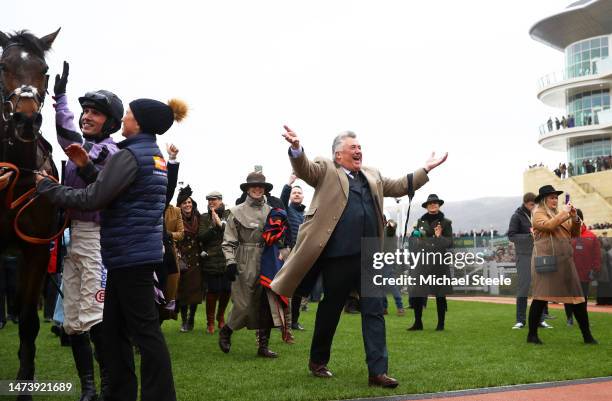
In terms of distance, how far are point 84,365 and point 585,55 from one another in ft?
213

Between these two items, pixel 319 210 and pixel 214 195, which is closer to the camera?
pixel 319 210

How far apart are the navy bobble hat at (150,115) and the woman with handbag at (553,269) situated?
632 centimetres

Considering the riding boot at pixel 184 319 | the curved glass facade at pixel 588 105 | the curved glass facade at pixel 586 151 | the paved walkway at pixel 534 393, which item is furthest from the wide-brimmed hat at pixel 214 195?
the curved glass facade at pixel 588 105

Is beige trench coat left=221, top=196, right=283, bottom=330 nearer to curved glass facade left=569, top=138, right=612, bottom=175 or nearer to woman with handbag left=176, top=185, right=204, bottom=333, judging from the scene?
woman with handbag left=176, top=185, right=204, bottom=333

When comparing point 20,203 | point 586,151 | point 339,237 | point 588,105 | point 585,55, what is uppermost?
point 585,55

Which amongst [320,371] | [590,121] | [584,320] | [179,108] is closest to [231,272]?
[320,371]

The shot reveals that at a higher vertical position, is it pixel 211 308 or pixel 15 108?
pixel 15 108

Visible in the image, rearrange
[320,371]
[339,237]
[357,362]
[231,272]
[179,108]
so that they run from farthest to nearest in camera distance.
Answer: [231,272] → [357,362] → [320,371] → [339,237] → [179,108]

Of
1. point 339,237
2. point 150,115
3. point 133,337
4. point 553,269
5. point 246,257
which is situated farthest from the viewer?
point 553,269

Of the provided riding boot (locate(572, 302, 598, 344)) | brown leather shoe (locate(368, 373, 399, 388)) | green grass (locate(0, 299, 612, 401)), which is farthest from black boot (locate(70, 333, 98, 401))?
riding boot (locate(572, 302, 598, 344))

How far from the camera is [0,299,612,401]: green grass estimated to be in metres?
6.26

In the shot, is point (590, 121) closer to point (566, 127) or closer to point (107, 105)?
point (566, 127)

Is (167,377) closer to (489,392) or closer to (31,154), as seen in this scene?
(31,154)

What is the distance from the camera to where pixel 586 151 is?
6262 centimetres
